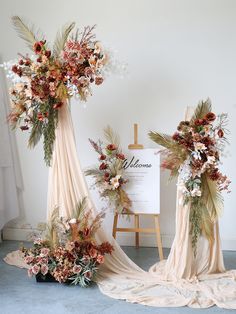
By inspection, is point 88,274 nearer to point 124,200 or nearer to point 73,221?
point 73,221

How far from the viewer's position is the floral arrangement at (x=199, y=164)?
3.19 meters

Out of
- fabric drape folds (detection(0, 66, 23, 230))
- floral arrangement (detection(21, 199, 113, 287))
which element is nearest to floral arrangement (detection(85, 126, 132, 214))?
floral arrangement (detection(21, 199, 113, 287))

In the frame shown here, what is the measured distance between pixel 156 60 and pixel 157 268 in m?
1.99

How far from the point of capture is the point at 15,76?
343cm

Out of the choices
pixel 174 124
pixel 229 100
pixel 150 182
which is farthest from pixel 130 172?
pixel 229 100

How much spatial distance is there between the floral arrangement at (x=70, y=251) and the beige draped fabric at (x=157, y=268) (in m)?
0.15

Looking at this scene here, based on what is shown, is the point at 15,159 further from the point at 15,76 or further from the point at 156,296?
the point at 156,296

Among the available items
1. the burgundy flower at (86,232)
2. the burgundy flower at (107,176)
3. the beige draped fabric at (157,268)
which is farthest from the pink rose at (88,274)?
the burgundy flower at (107,176)

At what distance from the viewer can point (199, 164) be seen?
3.22m

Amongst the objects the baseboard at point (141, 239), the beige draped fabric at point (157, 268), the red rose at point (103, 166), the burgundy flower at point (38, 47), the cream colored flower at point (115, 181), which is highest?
the burgundy flower at point (38, 47)

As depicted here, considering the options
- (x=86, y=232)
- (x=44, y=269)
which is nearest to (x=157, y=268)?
(x=86, y=232)

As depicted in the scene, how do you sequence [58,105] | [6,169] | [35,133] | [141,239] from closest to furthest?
[58,105] → [35,133] → [141,239] → [6,169]

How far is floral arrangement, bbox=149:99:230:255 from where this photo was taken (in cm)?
319

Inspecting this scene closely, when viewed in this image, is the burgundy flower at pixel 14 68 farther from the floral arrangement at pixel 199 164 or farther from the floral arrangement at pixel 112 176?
the floral arrangement at pixel 199 164
